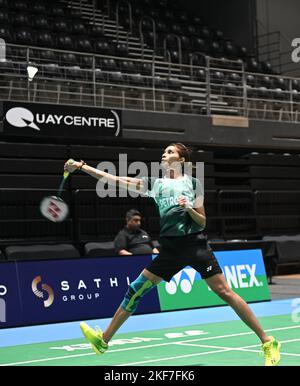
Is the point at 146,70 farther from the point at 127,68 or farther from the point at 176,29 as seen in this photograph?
the point at 176,29

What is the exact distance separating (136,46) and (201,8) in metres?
6.03

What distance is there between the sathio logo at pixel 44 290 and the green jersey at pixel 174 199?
4.16 metres

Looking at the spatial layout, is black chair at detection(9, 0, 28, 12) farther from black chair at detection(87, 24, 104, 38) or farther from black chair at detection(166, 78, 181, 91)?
black chair at detection(166, 78, 181, 91)

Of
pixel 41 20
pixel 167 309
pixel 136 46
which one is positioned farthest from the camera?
pixel 136 46

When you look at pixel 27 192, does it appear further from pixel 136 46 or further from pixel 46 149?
pixel 136 46

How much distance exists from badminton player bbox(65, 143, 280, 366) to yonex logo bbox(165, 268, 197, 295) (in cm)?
501

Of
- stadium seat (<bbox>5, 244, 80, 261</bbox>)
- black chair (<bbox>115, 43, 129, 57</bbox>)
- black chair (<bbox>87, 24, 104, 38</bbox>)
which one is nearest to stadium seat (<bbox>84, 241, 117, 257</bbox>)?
stadium seat (<bbox>5, 244, 80, 261</bbox>)

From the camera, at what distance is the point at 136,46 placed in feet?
71.1

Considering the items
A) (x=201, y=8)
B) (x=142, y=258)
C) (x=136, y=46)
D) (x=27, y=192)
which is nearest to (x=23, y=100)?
(x=27, y=192)

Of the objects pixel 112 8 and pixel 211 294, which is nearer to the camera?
pixel 211 294

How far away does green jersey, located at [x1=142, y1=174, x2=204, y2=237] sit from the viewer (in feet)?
21.3

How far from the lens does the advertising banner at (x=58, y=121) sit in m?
14.2

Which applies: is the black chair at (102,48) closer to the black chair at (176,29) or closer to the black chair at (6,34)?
the black chair at (6,34)

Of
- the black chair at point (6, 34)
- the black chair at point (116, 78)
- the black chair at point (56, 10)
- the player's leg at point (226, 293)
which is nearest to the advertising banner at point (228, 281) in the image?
the player's leg at point (226, 293)
